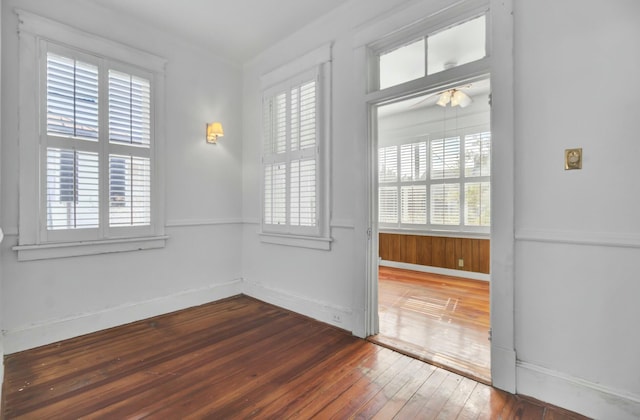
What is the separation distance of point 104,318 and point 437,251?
4.80m

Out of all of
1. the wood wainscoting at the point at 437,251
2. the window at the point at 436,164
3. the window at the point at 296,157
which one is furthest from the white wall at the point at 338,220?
the wood wainscoting at the point at 437,251

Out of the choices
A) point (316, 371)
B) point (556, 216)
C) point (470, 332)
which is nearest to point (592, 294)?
point (556, 216)

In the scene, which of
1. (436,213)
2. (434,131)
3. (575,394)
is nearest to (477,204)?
(436,213)

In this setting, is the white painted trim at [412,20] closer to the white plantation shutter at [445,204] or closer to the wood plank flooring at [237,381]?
the wood plank flooring at [237,381]

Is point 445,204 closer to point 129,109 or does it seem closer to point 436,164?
point 436,164

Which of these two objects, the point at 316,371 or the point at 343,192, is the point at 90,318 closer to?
the point at 316,371

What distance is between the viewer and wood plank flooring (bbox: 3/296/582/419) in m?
1.76

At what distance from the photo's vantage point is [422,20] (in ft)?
7.73

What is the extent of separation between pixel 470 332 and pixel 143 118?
3.88m

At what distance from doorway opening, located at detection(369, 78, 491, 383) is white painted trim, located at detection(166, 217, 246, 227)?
6.71 feet

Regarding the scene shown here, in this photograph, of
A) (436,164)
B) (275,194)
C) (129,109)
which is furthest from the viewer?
(436,164)

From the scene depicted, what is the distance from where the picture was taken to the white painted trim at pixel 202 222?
3.42m

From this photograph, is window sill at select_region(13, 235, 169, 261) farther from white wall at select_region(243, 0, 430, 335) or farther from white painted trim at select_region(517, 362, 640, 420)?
white painted trim at select_region(517, 362, 640, 420)

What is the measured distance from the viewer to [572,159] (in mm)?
1771
